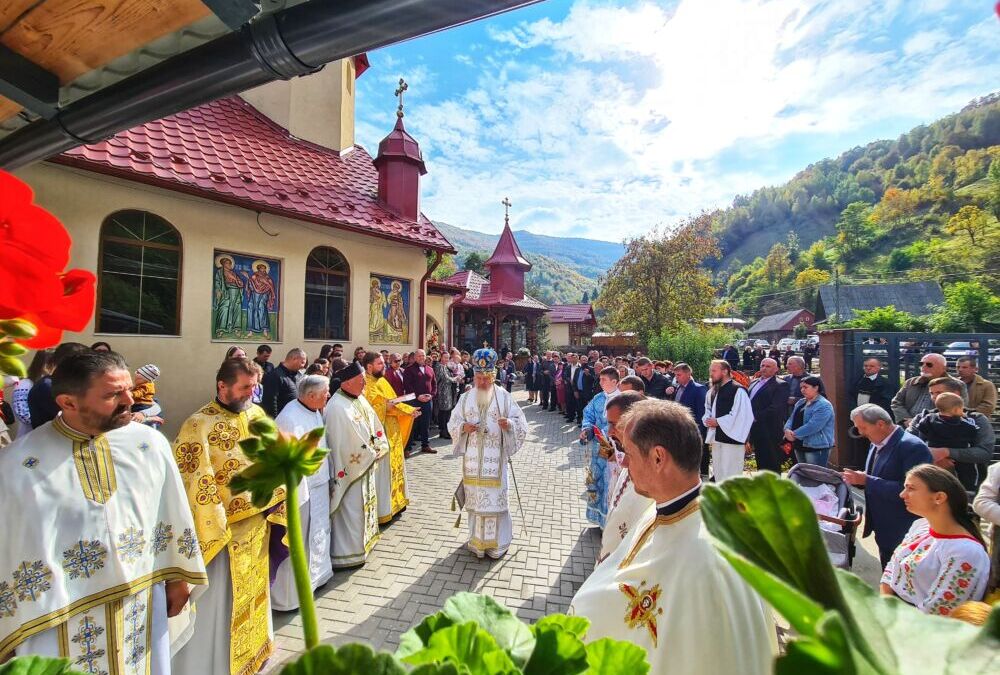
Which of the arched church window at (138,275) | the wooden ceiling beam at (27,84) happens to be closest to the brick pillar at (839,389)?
the wooden ceiling beam at (27,84)

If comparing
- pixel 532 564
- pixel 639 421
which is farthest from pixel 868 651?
pixel 532 564

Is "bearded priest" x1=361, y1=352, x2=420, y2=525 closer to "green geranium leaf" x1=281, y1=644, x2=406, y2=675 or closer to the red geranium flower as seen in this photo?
the red geranium flower

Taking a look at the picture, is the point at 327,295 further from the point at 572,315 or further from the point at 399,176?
the point at 572,315

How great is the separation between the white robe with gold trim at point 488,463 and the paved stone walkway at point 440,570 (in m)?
0.27

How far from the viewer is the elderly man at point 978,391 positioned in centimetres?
562

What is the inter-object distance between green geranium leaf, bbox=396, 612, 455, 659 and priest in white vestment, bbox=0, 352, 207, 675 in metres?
2.31

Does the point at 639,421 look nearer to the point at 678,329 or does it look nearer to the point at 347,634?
the point at 347,634

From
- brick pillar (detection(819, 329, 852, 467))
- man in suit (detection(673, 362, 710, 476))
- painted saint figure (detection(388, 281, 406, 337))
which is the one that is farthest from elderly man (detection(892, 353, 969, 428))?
A: painted saint figure (detection(388, 281, 406, 337))

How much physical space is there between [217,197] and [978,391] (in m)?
11.7

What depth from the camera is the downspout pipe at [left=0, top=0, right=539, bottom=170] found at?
5.82ft

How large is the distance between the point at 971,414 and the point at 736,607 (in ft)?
16.6

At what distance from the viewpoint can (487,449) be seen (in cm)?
530

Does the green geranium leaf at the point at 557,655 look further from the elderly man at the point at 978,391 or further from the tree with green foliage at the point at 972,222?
the tree with green foliage at the point at 972,222

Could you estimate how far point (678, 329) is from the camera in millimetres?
20094
